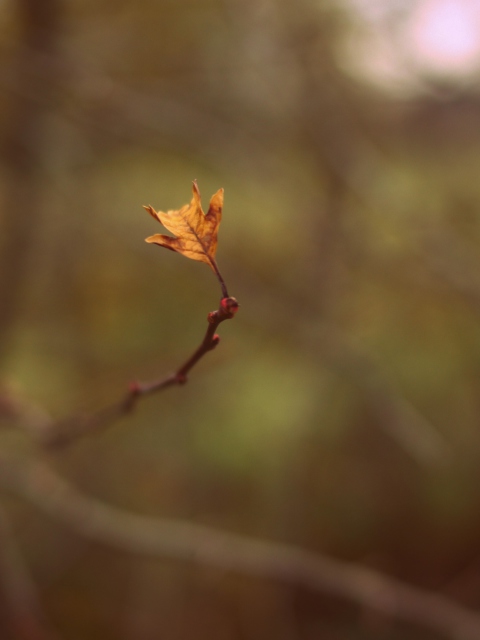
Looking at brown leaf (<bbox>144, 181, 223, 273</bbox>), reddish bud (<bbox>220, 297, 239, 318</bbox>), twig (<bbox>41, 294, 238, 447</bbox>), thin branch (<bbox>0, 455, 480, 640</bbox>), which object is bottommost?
thin branch (<bbox>0, 455, 480, 640</bbox>)

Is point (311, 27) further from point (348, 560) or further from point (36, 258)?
point (348, 560)

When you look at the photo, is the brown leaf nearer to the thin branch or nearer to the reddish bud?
the reddish bud

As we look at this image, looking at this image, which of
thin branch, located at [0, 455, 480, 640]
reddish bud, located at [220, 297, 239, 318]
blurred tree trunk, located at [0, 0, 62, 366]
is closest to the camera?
reddish bud, located at [220, 297, 239, 318]

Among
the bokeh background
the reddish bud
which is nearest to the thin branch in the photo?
the bokeh background

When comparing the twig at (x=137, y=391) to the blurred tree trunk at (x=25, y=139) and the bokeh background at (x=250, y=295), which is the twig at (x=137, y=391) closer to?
the bokeh background at (x=250, y=295)

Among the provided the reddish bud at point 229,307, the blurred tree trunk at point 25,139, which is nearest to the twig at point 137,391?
the reddish bud at point 229,307

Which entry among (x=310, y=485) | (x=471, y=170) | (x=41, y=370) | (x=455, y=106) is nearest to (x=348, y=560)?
(x=310, y=485)
